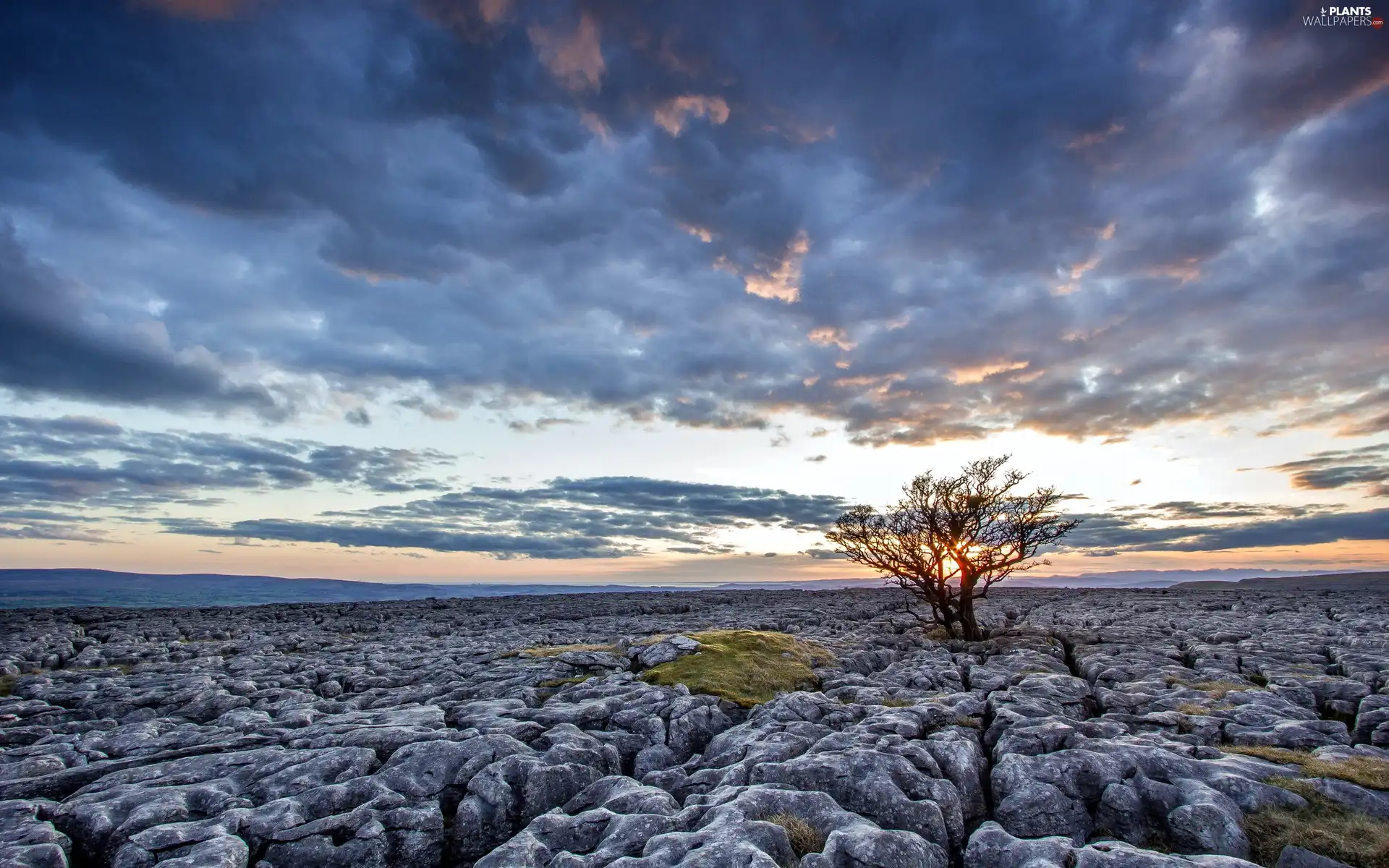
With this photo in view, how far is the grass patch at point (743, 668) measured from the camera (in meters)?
24.4

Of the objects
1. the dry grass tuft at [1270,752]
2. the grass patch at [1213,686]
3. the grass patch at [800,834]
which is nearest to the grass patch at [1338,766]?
the dry grass tuft at [1270,752]

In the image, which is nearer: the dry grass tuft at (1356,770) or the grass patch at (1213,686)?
the dry grass tuft at (1356,770)

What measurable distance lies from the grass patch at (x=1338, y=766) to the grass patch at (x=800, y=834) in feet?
35.6

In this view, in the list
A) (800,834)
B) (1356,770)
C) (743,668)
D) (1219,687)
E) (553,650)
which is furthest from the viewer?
(553,650)

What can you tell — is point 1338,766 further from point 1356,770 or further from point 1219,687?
point 1219,687

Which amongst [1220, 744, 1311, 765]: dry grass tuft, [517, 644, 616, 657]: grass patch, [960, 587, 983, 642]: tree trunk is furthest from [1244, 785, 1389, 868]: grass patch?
[960, 587, 983, 642]: tree trunk

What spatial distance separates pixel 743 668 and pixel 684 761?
30.8ft

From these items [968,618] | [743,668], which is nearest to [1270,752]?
[743,668]

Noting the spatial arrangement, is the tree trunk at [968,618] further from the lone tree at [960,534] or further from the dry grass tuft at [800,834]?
the dry grass tuft at [800,834]

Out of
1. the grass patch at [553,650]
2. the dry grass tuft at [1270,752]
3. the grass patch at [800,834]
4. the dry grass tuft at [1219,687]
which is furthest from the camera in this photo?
the grass patch at [553,650]

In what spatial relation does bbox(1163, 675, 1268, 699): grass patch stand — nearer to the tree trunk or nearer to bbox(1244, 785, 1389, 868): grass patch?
bbox(1244, 785, 1389, 868): grass patch

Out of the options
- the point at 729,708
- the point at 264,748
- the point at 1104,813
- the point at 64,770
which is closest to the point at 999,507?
the point at 729,708

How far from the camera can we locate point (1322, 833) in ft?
37.0

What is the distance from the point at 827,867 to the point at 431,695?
→ 19265 mm
